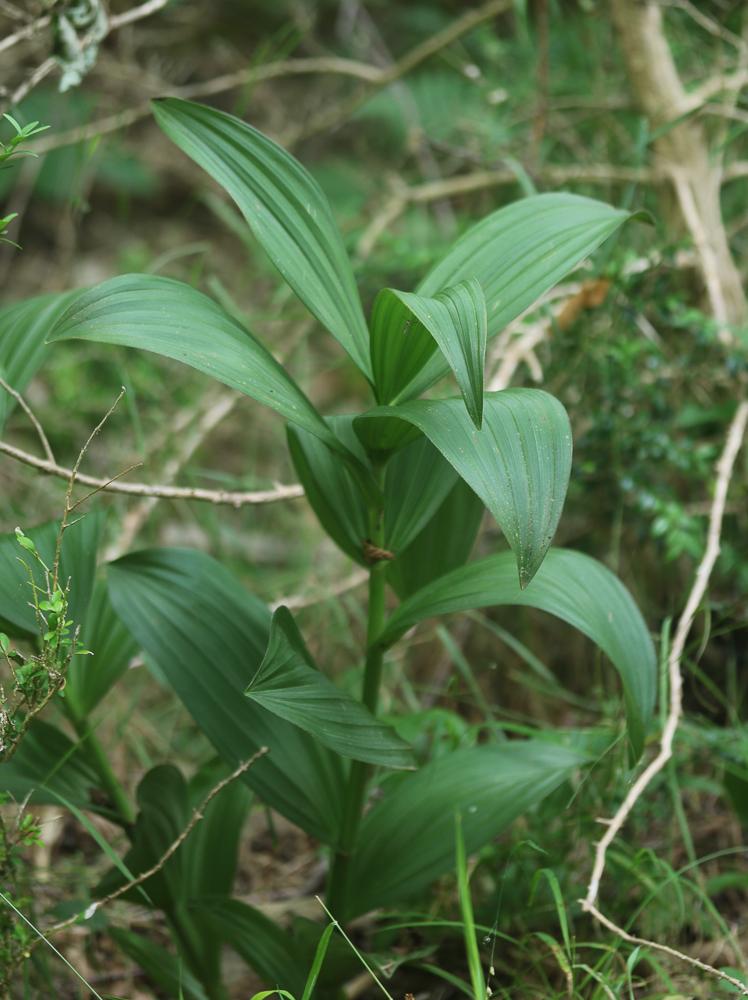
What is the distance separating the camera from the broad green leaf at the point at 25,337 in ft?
3.44

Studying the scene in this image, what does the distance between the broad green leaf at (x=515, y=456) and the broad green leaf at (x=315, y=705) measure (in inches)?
9.6

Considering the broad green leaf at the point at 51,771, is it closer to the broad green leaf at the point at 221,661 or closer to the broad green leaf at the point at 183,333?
the broad green leaf at the point at 221,661

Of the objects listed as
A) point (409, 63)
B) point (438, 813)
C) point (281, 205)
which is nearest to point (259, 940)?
point (438, 813)

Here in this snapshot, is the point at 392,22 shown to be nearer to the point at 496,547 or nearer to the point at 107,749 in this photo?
the point at 496,547

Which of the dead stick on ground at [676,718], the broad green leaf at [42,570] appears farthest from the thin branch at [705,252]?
the broad green leaf at [42,570]

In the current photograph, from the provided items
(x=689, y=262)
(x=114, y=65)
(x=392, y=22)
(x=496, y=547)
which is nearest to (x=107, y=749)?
(x=496, y=547)

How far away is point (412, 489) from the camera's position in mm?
1015

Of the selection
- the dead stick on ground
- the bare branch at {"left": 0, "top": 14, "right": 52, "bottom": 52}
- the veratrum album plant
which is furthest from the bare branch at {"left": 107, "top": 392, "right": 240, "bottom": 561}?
the dead stick on ground

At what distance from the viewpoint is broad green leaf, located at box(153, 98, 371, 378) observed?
93cm

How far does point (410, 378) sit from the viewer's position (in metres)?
0.92

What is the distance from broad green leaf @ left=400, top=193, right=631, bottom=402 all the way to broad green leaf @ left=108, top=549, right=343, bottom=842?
30 cm

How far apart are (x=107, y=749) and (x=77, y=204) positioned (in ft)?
2.85

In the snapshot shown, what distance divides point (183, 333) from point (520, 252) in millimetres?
346

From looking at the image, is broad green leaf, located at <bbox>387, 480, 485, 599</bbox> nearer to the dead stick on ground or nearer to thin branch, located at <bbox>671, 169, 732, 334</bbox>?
the dead stick on ground
